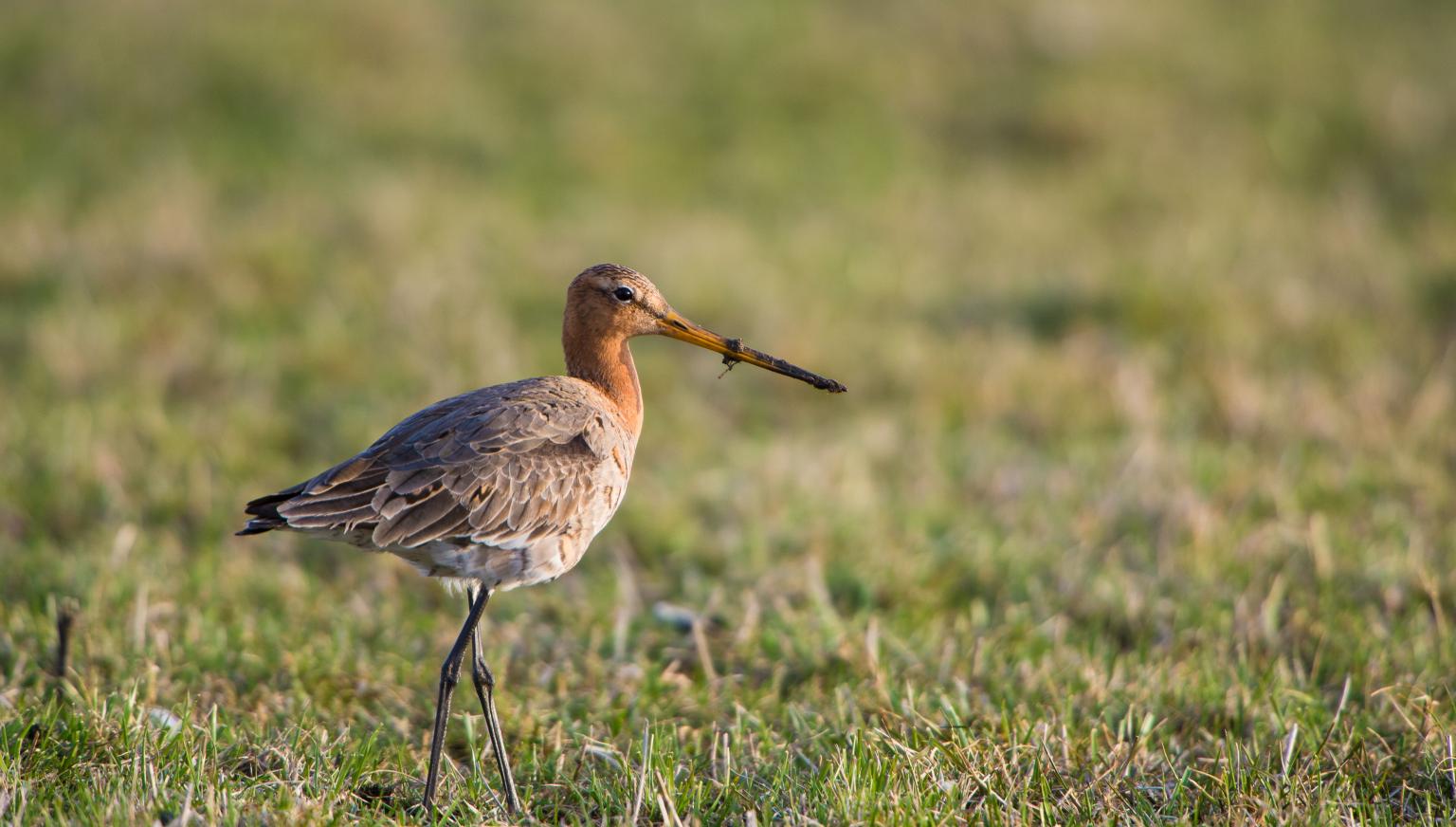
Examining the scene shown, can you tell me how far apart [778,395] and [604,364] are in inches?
144

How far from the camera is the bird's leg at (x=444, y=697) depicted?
3.85m

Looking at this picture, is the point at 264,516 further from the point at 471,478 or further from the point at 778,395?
the point at 778,395

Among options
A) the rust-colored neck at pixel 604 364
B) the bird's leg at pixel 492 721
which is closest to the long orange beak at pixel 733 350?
the rust-colored neck at pixel 604 364

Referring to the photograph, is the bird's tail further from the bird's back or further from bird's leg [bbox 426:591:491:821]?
bird's leg [bbox 426:591:491:821]

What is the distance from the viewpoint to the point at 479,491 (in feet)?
13.5

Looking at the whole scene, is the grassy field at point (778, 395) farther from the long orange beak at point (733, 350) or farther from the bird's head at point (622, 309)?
the bird's head at point (622, 309)

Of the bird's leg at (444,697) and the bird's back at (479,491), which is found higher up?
the bird's back at (479,491)

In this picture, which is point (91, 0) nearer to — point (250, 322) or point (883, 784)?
point (250, 322)

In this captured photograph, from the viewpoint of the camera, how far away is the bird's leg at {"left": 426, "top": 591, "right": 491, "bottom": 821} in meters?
3.85

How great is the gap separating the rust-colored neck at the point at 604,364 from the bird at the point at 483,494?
0.41 feet

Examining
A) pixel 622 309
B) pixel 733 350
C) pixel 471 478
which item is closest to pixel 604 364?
pixel 622 309

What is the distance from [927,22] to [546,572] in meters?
11.0

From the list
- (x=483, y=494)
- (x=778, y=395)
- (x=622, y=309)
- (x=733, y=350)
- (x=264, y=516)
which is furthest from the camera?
(x=778, y=395)

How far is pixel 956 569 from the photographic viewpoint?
19.4ft
